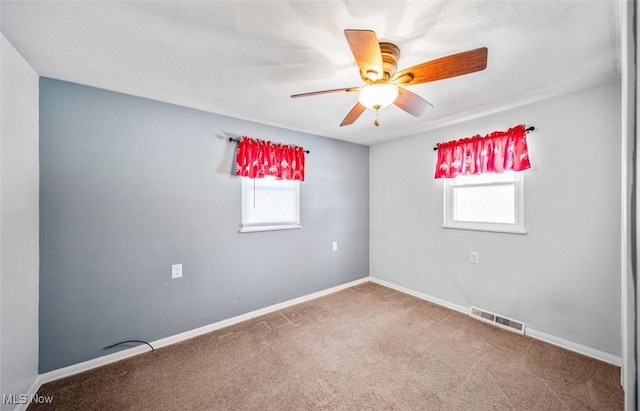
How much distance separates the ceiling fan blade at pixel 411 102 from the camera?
1708 millimetres

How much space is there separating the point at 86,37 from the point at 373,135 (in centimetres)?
296

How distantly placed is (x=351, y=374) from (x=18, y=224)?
→ 2.53m

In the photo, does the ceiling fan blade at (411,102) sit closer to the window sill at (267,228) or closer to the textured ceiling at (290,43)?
the textured ceiling at (290,43)

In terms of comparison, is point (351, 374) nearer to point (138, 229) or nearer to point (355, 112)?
point (355, 112)

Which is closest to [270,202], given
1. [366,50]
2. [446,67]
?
[366,50]

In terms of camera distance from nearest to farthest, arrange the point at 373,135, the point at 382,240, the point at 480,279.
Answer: the point at 480,279 → the point at 373,135 → the point at 382,240

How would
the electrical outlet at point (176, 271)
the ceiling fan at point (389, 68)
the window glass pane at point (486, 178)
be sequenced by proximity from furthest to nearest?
the window glass pane at point (486, 178)
the electrical outlet at point (176, 271)
the ceiling fan at point (389, 68)

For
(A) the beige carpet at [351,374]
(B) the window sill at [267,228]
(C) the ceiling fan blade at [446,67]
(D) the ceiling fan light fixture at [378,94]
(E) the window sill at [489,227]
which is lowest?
(A) the beige carpet at [351,374]

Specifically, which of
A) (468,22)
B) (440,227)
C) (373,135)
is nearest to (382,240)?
(440,227)

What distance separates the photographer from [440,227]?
125 inches

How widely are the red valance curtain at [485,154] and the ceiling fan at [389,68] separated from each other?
142 centimetres

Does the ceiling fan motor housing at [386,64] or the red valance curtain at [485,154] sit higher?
the ceiling fan motor housing at [386,64]

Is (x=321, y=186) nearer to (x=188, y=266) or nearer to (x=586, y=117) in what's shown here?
(x=188, y=266)

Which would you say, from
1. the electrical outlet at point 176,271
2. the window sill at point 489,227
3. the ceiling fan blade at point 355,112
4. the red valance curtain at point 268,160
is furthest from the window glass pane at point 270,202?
the window sill at point 489,227
